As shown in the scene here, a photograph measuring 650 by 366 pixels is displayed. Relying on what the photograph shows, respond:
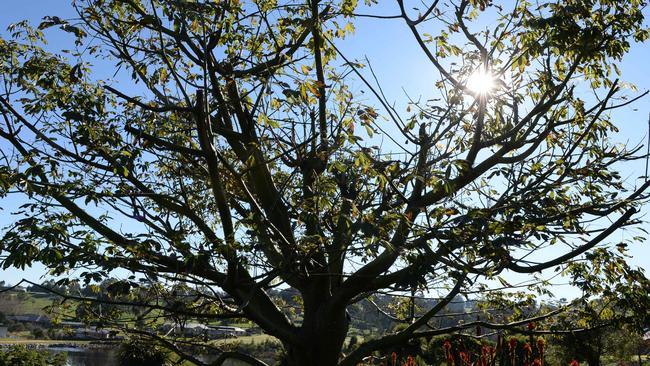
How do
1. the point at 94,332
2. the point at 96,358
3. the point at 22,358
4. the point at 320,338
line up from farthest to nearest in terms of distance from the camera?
the point at 96,358 → the point at 22,358 → the point at 94,332 → the point at 320,338

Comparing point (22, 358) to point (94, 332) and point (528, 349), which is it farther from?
point (528, 349)

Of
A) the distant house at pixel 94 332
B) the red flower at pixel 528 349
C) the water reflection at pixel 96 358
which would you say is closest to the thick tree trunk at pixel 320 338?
the red flower at pixel 528 349

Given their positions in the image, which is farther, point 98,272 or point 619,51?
point 619,51

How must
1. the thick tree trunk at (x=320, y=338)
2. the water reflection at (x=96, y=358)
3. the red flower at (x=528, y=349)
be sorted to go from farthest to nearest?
the water reflection at (x=96, y=358) → the thick tree trunk at (x=320, y=338) → the red flower at (x=528, y=349)

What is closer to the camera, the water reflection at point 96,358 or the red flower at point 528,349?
the red flower at point 528,349

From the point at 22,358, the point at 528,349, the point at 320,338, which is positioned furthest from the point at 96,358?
the point at 528,349

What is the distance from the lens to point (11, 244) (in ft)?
15.1

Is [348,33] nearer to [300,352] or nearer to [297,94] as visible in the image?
[297,94]

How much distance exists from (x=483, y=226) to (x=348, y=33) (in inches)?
156

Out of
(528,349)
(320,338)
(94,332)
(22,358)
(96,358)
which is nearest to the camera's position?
(528,349)

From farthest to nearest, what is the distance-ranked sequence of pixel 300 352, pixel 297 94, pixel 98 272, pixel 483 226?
pixel 300 352 < pixel 297 94 < pixel 98 272 < pixel 483 226

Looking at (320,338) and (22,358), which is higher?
(320,338)

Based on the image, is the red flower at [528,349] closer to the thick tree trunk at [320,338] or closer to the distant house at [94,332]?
the thick tree trunk at [320,338]

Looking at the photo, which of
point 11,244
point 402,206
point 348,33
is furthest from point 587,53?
point 11,244
